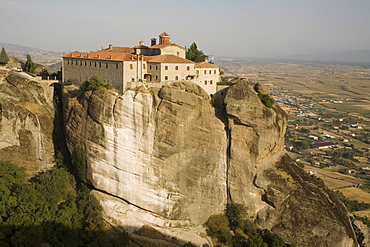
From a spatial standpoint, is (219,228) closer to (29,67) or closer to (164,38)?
(164,38)

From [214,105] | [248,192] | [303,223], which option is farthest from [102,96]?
[303,223]

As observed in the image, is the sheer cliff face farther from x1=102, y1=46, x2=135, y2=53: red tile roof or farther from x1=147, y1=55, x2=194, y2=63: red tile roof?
x1=102, y1=46, x2=135, y2=53: red tile roof

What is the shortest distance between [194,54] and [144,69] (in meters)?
13.8

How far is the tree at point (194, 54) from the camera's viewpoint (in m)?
56.7

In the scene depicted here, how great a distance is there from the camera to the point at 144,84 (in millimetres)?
42469

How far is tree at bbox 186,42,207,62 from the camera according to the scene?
56.7m

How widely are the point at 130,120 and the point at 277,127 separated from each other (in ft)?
56.5

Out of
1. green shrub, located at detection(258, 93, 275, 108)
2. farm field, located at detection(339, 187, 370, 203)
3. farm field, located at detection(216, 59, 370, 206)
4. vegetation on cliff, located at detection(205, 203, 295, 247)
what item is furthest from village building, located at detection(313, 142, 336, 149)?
vegetation on cliff, located at detection(205, 203, 295, 247)

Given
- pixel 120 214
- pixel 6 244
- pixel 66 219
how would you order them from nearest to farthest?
1. pixel 6 244
2. pixel 66 219
3. pixel 120 214

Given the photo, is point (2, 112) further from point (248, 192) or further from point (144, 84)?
point (248, 192)

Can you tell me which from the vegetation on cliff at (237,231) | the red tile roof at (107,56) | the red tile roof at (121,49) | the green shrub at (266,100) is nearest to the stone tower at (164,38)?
the red tile roof at (121,49)

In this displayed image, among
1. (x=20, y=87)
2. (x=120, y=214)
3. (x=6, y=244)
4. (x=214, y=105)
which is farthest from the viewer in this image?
(x=20, y=87)

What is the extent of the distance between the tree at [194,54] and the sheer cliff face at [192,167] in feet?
49.7

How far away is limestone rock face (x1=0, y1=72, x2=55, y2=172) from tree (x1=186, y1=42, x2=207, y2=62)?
2169 cm
